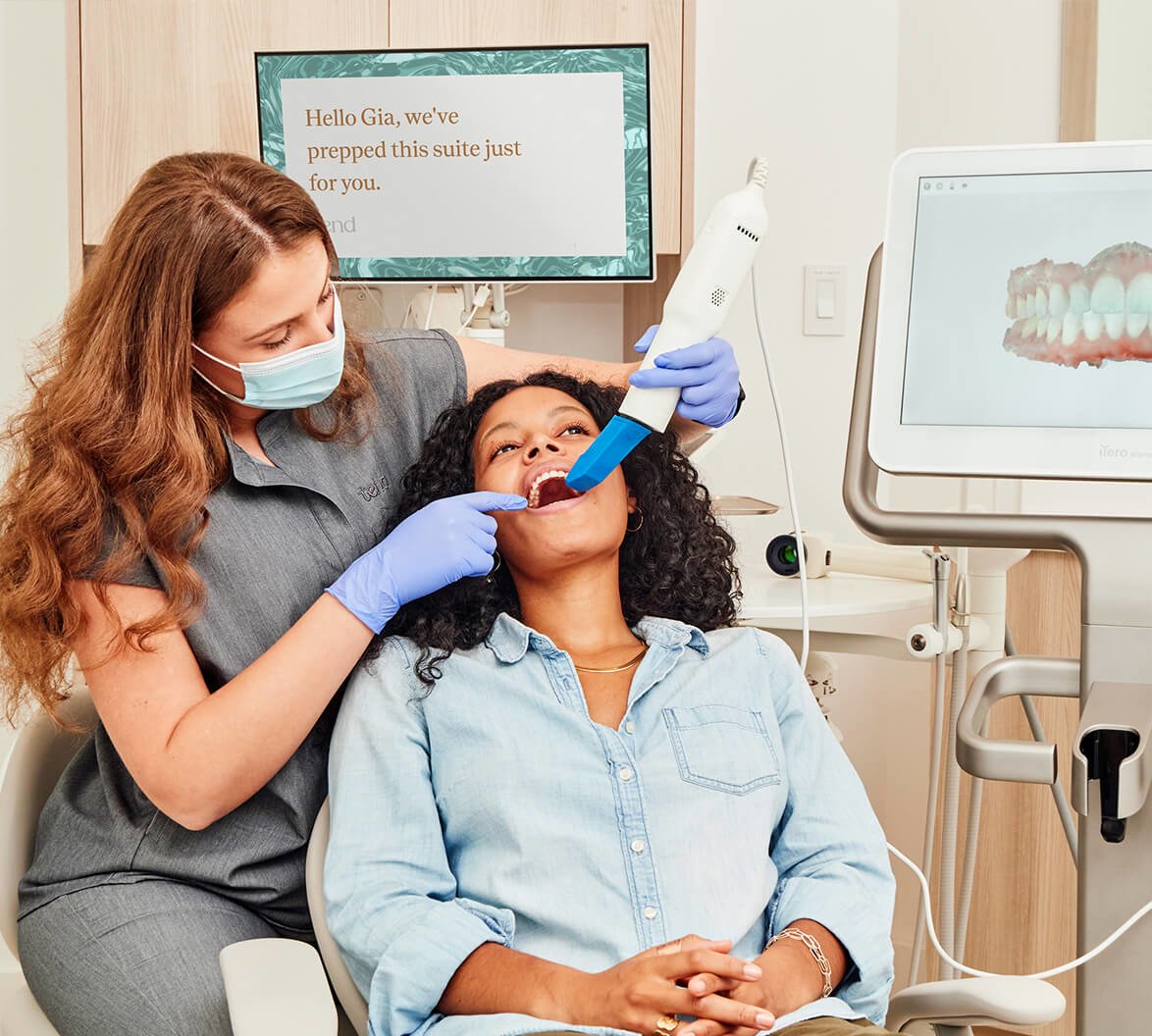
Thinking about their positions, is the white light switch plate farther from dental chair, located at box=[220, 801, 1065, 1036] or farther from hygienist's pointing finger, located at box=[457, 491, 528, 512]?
dental chair, located at box=[220, 801, 1065, 1036]

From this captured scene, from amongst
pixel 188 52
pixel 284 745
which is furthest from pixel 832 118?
pixel 284 745

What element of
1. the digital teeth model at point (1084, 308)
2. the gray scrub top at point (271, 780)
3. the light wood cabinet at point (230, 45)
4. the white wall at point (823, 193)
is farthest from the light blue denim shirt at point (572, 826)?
the white wall at point (823, 193)

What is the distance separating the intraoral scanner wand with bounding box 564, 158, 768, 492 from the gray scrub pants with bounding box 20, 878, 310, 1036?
1.90 feet

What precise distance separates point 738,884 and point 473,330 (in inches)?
49.5

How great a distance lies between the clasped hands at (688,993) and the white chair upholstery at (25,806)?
580mm

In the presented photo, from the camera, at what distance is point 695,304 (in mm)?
1282

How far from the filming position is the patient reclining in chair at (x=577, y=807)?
3.63 ft

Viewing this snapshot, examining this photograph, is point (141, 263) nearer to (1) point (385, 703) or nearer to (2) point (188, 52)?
(1) point (385, 703)

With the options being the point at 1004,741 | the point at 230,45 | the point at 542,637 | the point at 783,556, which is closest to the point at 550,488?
the point at 542,637

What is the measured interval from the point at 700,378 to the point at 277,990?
0.73 meters

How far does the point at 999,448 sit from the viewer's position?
3.83 feet

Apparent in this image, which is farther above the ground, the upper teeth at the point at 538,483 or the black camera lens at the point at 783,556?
the upper teeth at the point at 538,483

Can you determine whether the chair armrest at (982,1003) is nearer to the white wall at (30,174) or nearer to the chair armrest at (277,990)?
the chair armrest at (277,990)

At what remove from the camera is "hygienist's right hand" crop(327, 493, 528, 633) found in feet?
4.07
